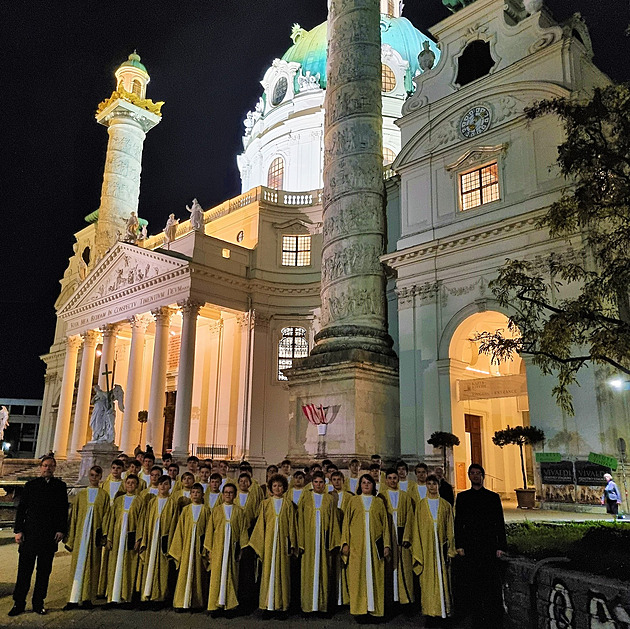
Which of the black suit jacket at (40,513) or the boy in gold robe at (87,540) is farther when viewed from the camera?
the boy in gold robe at (87,540)

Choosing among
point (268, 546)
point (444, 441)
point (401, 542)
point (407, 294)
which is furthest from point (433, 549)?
point (407, 294)

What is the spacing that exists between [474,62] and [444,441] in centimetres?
1462

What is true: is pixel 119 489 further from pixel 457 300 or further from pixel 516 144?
pixel 516 144

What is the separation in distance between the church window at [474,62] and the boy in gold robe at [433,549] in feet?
63.6

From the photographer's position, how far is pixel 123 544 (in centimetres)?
836

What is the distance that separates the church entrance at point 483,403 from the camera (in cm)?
2067

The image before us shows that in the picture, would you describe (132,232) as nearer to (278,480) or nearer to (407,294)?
(407,294)

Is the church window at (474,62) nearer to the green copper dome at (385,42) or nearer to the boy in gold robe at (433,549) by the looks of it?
the boy in gold robe at (433,549)

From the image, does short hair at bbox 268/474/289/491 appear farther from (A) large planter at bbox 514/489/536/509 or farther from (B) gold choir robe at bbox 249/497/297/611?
(A) large planter at bbox 514/489/536/509

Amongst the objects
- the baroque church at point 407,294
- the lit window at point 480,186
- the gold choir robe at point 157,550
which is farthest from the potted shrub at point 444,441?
the gold choir robe at point 157,550

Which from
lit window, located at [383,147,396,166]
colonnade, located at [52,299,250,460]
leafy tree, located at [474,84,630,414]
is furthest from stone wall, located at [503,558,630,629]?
lit window, located at [383,147,396,166]

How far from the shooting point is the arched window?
4295 centimetres

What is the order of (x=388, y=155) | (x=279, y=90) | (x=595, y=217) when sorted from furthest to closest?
(x=279, y=90)
(x=388, y=155)
(x=595, y=217)

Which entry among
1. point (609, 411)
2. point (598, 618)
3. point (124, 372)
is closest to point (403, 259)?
point (609, 411)
